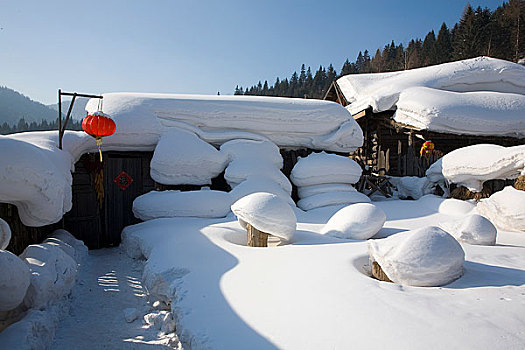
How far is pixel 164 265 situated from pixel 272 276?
4.95ft

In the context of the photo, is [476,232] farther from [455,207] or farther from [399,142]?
[399,142]

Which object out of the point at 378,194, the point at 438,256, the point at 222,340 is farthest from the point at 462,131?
the point at 222,340

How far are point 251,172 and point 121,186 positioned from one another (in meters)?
2.83

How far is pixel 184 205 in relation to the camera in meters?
6.38

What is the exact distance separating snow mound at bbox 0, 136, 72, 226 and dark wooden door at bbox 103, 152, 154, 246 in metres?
3.64

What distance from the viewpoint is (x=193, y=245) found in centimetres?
441

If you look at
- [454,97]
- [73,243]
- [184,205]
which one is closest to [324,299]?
[184,205]

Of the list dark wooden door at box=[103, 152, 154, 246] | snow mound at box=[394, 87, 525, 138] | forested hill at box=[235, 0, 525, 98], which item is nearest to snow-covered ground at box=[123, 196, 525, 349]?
dark wooden door at box=[103, 152, 154, 246]

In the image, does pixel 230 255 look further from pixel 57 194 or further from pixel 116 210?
pixel 116 210

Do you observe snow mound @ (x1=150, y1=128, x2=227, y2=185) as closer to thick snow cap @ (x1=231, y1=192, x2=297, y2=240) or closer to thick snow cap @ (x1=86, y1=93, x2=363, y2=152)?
thick snow cap @ (x1=86, y1=93, x2=363, y2=152)

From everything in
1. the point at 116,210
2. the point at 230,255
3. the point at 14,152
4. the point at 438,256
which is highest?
the point at 14,152

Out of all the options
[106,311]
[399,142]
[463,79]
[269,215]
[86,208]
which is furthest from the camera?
[463,79]

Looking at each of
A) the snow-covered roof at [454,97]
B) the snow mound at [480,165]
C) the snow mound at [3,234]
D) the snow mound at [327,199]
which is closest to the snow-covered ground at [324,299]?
the snow mound at [3,234]

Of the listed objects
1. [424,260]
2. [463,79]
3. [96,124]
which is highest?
[463,79]
